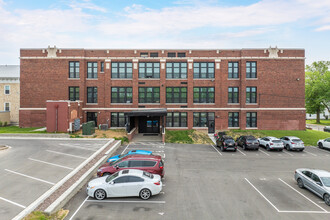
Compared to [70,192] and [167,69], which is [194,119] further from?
[70,192]

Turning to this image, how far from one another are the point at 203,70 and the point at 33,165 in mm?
28300

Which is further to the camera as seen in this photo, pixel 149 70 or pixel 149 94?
pixel 149 94

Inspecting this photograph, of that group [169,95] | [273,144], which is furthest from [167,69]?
Answer: [273,144]

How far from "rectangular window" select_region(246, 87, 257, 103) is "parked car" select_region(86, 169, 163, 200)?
1140 inches

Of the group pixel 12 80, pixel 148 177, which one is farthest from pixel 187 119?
pixel 12 80

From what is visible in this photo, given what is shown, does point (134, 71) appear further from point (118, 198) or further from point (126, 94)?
point (118, 198)

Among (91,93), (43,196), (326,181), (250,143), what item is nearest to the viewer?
(43,196)

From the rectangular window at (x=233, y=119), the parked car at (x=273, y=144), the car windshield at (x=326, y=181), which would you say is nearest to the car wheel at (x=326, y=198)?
the car windshield at (x=326, y=181)

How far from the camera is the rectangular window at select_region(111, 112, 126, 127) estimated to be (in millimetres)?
37375

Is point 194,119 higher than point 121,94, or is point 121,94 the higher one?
point 121,94

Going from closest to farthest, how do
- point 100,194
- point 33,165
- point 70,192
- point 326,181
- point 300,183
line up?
point 100,194 → point 70,192 → point 326,181 → point 300,183 → point 33,165

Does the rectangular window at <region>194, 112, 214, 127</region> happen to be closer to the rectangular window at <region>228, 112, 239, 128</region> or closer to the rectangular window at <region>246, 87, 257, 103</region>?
the rectangular window at <region>228, 112, 239, 128</region>

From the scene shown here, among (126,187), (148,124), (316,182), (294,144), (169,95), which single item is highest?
(169,95)

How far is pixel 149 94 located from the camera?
123ft
